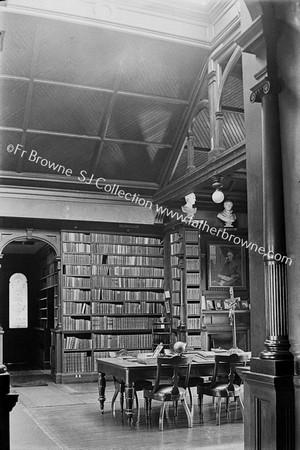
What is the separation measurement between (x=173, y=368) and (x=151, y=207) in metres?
5.31

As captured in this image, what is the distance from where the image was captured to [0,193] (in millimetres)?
10875

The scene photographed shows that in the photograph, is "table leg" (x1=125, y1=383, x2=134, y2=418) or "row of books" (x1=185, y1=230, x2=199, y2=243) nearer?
"table leg" (x1=125, y1=383, x2=134, y2=418)

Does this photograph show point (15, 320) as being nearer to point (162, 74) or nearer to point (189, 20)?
point (162, 74)

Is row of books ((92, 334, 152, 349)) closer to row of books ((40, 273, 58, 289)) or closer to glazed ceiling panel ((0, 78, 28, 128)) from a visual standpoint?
row of books ((40, 273, 58, 289))

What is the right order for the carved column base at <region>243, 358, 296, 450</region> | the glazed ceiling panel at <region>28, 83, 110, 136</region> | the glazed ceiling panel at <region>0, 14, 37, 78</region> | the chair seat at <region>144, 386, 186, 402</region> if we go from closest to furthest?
the carved column base at <region>243, 358, 296, 450</region>
the chair seat at <region>144, 386, 186, 402</region>
the glazed ceiling panel at <region>0, 14, 37, 78</region>
the glazed ceiling panel at <region>28, 83, 110, 136</region>

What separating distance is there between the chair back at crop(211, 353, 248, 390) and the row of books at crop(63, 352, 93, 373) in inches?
176

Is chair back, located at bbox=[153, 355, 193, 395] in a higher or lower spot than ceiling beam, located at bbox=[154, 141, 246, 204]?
lower

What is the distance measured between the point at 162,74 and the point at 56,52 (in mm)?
1892

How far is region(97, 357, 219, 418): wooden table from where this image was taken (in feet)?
22.7

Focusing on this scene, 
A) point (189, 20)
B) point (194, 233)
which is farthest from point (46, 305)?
point (189, 20)

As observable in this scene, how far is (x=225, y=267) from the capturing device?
38.8 feet

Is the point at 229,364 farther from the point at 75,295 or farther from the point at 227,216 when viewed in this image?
the point at 75,295

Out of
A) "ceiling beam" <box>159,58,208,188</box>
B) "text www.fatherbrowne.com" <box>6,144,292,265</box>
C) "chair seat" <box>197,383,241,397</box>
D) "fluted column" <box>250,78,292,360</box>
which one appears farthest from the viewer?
"text www.fatherbrowne.com" <box>6,144,292,265</box>

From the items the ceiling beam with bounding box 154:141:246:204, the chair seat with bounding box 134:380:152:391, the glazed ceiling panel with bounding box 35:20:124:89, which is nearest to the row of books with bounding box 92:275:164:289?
the ceiling beam with bounding box 154:141:246:204
